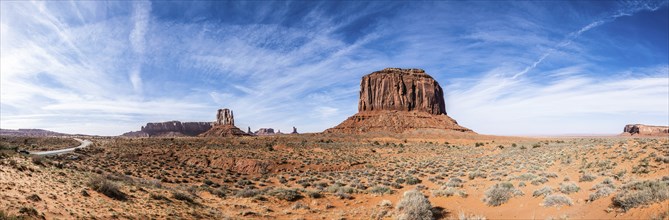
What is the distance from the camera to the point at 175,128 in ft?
542

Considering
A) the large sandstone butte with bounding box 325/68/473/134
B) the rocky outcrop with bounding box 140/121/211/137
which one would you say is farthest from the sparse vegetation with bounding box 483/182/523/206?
the rocky outcrop with bounding box 140/121/211/137

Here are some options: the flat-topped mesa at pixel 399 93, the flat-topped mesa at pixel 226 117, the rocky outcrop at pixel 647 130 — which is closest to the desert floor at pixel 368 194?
the flat-topped mesa at pixel 399 93

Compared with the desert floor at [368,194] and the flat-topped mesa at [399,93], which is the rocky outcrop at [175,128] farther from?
the desert floor at [368,194]

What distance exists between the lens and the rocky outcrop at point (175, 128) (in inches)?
6467

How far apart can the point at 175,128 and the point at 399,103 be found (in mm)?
124294

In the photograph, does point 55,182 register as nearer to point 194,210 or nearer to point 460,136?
point 194,210

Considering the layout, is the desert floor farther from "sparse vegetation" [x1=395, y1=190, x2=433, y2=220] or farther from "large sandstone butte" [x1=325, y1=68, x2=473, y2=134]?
"large sandstone butte" [x1=325, y1=68, x2=473, y2=134]

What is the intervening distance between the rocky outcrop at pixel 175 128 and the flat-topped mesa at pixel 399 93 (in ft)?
340

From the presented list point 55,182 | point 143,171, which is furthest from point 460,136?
point 55,182

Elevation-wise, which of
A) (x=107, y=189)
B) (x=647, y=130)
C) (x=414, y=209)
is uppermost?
(x=647, y=130)

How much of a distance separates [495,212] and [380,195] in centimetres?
687

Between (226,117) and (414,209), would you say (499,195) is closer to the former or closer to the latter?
(414,209)

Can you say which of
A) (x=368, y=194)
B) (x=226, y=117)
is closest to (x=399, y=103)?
(x=226, y=117)

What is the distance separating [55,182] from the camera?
43.2 feet
